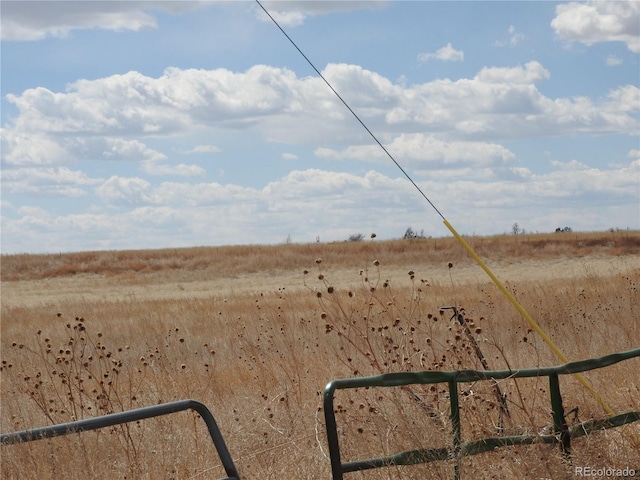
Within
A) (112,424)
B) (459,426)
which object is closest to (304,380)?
(459,426)

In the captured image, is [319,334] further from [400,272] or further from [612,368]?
[400,272]

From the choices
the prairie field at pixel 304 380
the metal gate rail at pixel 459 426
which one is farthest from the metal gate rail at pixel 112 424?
the prairie field at pixel 304 380

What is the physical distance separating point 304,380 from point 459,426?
196 inches

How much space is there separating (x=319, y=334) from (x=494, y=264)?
2738cm

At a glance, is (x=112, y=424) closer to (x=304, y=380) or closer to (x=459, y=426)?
(x=459, y=426)

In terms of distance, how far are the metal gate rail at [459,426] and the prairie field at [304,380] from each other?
0.41 feet

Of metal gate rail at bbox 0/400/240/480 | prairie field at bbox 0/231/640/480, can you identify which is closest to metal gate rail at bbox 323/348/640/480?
prairie field at bbox 0/231/640/480

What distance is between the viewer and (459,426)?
4.11m

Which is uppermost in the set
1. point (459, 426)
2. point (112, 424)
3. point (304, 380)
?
point (112, 424)

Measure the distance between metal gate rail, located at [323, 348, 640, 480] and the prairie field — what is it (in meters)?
0.12

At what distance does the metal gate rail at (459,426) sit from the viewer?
375 centimetres

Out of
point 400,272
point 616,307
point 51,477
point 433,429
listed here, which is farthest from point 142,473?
point 400,272

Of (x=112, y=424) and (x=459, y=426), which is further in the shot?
(x=459, y=426)

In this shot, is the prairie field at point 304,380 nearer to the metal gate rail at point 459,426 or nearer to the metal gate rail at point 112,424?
the metal gate rail at point 459,426
